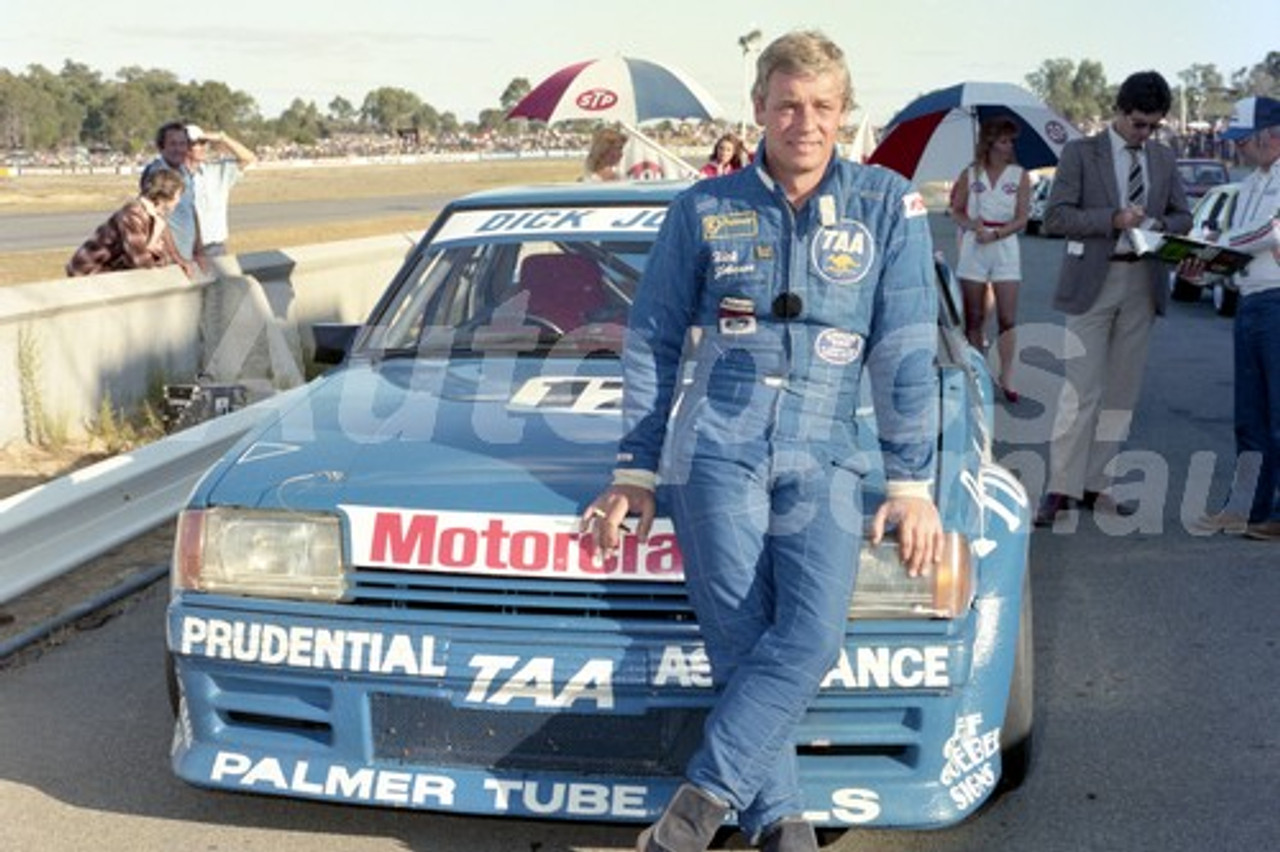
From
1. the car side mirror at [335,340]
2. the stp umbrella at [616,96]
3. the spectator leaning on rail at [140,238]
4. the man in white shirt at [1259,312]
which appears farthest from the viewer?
the stp umbrella at [616,96]

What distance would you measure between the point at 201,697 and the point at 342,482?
574 millimetres

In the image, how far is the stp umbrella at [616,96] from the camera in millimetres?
13664

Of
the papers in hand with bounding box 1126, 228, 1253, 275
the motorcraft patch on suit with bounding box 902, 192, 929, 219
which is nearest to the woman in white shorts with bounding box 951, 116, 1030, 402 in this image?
the papers in hand with bounding box 1126, 228, 1253, 275

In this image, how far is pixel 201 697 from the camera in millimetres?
3730

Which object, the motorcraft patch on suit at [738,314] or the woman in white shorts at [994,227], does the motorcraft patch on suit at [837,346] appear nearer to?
the motorcraft patch on suit at [738,314]

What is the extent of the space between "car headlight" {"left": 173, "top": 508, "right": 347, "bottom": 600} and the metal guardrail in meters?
1.10

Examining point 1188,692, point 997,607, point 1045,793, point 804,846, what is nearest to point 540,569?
point 804,846

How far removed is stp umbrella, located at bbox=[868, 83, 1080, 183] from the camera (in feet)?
34.9

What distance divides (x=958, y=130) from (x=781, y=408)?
853 cm

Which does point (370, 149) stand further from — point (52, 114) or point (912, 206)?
point (912, 206)

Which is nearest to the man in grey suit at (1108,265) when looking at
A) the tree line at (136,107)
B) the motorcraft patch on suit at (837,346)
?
the motorcraft patch on suit at (837,346)

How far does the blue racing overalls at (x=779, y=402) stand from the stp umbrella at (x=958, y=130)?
283 inches

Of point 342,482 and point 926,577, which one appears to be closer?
point 926,577

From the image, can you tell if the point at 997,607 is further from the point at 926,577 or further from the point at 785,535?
the point at 785,535
